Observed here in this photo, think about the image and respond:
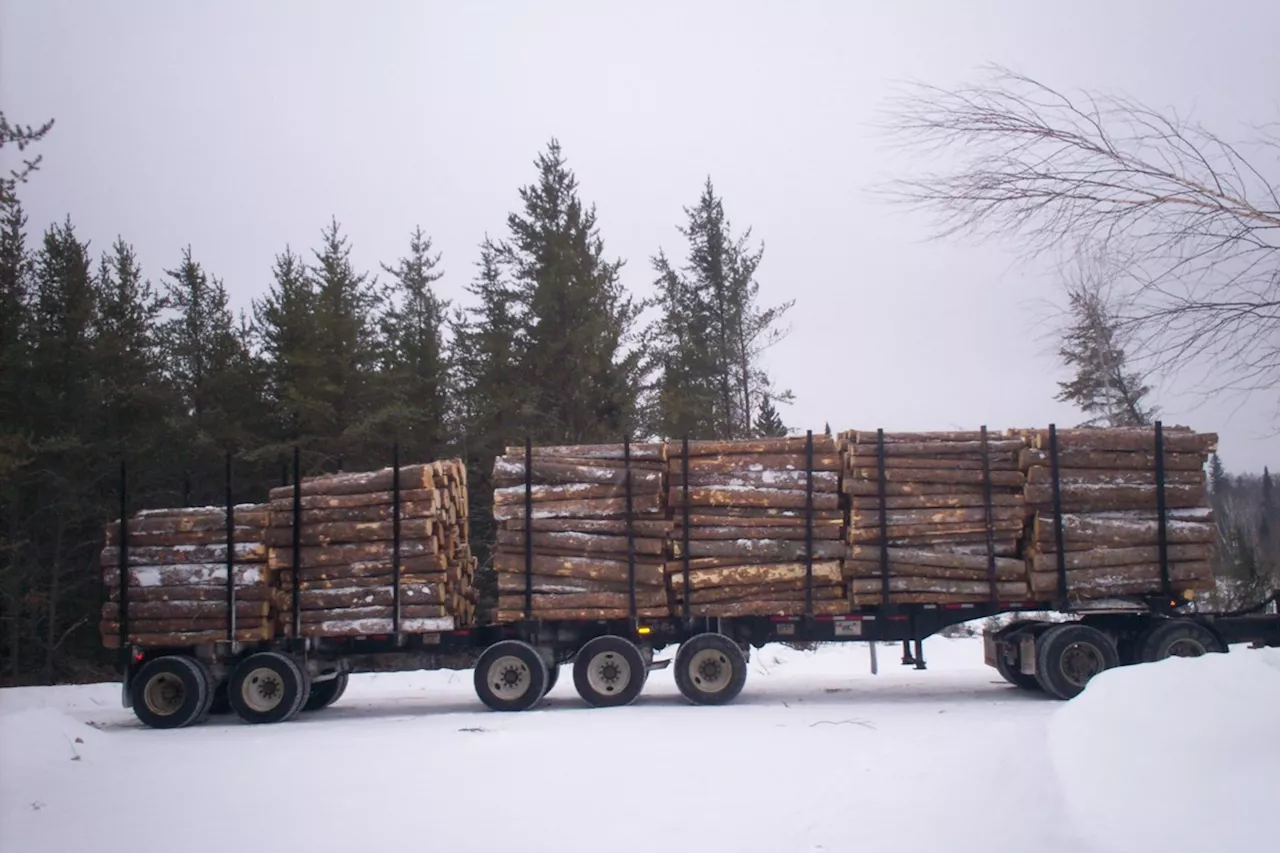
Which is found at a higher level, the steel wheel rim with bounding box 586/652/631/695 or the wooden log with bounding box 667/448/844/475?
the wooden log with bounding box 667/448/844/475

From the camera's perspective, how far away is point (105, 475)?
29.7 meters

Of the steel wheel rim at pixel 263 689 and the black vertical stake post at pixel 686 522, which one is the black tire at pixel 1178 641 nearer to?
the black vertical stake post at pixel 686 522

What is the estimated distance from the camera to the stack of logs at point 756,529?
15078mm

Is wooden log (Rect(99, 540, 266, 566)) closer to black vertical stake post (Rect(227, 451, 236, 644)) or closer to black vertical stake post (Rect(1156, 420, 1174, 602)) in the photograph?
black vertical stake post (Rect(227, 451, 236, 644))

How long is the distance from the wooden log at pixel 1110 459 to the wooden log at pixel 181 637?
10645mm

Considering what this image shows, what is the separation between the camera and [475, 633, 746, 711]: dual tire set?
14.9 meters

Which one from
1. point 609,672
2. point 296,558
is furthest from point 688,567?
point 296,558

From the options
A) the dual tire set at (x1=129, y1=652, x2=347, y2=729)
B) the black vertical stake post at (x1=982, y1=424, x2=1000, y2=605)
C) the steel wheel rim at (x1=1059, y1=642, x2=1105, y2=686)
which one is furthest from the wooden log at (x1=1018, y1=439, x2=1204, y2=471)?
the dual tire set at (x1=129, y1=652, x2=347, y2=729)

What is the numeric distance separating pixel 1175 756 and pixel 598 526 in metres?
9.76

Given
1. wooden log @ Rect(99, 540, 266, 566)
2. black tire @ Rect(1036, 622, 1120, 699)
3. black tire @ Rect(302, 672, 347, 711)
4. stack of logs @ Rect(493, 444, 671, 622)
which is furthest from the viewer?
black tire @ Rect(302, 672, 347, 711)

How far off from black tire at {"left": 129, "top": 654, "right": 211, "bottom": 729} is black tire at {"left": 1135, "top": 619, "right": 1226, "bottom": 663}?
12487mm

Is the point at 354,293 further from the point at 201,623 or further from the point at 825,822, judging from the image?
the point at 825,822

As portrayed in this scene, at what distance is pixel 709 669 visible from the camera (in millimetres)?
14930

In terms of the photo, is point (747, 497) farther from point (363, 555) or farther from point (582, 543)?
point (363, 555)
